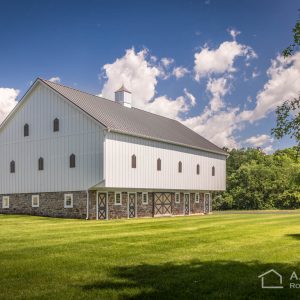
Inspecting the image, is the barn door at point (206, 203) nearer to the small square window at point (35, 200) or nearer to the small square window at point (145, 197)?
the small square window at point (145, 197)

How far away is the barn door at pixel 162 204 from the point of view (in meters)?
41.1

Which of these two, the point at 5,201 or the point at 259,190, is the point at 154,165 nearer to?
the point at 5,201

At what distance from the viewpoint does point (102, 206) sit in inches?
1374

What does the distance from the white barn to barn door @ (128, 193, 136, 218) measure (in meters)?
0.08

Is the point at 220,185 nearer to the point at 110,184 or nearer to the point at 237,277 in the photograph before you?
the point at 110,184

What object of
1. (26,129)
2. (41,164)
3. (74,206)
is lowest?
(74,206)

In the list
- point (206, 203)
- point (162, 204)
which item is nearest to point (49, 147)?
point (162, 204)

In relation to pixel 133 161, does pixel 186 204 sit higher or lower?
lower

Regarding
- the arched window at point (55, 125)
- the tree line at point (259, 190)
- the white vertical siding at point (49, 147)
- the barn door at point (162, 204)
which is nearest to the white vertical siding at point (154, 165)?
the white vertical siding at point (49, 147)

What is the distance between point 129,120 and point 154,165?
4.37 m

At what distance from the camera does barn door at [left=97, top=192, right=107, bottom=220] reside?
34550 mm

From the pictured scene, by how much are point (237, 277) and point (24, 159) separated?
3187cm

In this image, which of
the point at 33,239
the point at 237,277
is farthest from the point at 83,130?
the point at 237,277

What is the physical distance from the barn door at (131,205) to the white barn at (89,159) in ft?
0.27
